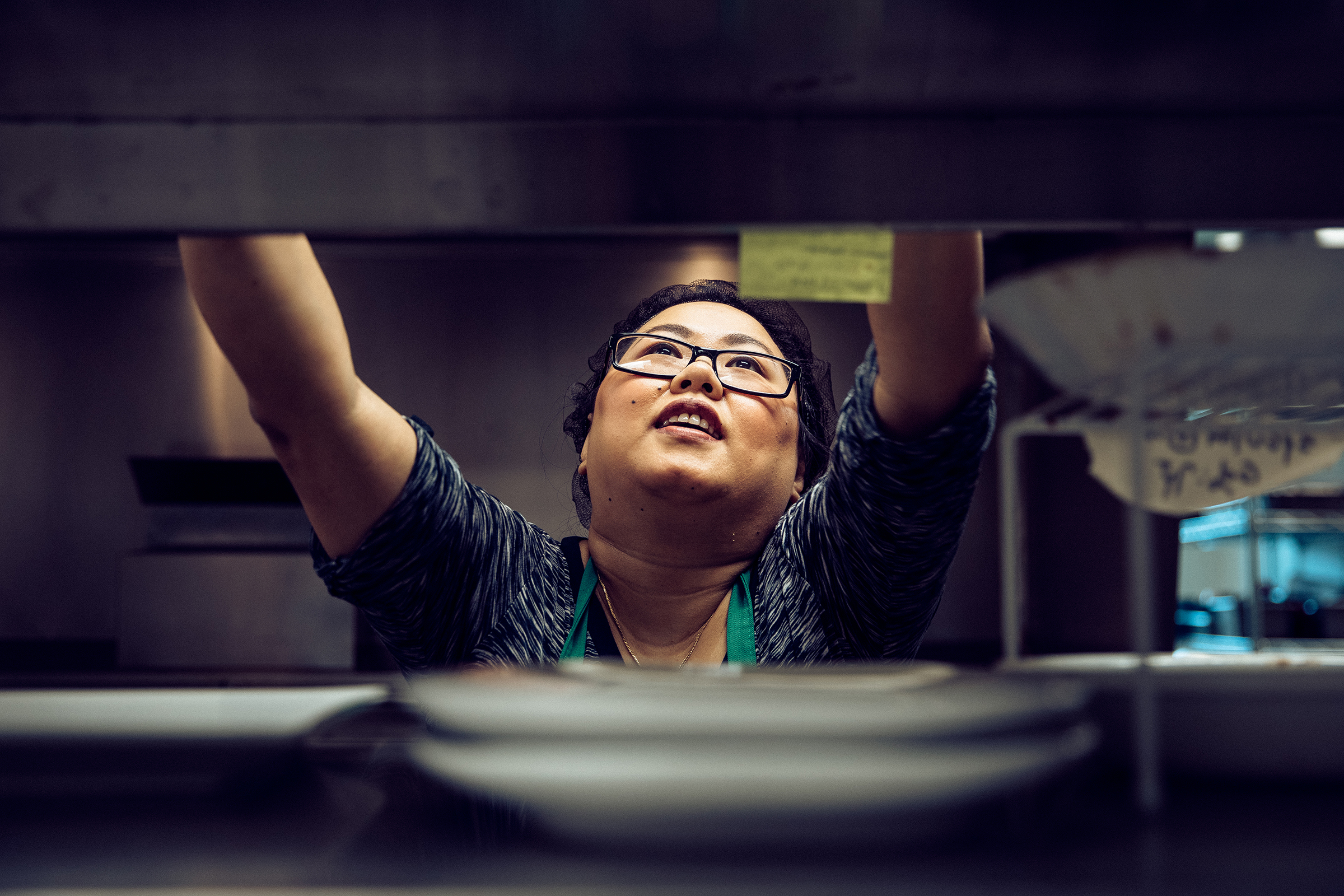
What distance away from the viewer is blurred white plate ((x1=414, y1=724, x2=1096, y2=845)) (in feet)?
1.02

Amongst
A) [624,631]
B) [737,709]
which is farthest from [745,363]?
[737,709]

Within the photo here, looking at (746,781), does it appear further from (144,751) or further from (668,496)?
(668,496)

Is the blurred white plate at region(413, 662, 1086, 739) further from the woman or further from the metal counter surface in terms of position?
the woman

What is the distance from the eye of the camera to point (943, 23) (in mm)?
455

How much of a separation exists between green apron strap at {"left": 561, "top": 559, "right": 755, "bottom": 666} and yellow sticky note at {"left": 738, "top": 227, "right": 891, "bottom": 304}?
54 centimetres

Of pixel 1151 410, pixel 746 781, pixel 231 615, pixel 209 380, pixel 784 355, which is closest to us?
pixel 746 781

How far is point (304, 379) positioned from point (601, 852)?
531 mm

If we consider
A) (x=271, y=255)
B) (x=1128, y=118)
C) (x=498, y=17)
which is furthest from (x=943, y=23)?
(x=271, y=255)

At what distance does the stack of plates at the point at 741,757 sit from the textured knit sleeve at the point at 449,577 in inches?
22.4

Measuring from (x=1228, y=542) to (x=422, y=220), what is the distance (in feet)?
18.2

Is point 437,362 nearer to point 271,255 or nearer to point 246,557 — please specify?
point 246,557

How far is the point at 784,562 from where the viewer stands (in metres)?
1.03

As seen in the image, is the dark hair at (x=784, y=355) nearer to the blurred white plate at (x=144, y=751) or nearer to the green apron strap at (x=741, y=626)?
the green apron strap at (x=741, y=626)

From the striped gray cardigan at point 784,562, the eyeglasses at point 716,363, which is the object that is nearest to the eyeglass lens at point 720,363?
the eyeglasses at point 716,363
